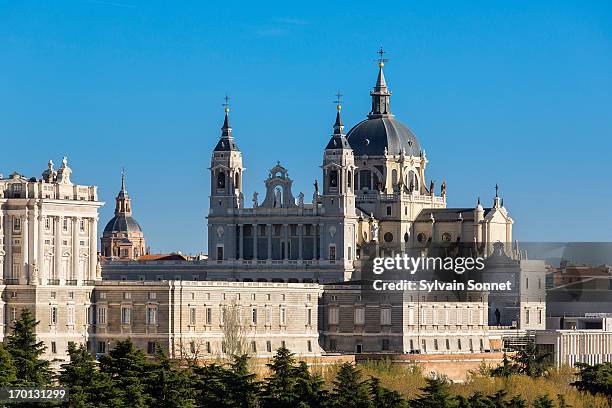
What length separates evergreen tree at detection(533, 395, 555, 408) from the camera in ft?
486

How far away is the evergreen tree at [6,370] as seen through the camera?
12762 centimetres

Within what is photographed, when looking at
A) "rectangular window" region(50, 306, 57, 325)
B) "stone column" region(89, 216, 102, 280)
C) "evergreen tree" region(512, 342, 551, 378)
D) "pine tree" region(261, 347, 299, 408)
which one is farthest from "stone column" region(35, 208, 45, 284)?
"evergreen tree" region(512, 342, 551, 378)

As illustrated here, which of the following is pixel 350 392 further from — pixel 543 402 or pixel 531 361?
pixel 531 361

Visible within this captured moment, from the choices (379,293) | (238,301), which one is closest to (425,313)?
(379,293)

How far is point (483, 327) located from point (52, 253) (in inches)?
1414

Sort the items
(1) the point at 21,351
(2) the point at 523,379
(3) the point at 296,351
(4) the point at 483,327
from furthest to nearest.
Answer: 1. (4) the point at 483,327
2. (3) the point at 296,351
3. (2) the point at 523,379
4. (1) the point at 21,351

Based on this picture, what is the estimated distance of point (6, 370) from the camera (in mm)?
129750

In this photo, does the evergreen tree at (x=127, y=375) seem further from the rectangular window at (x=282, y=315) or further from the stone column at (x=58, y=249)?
the rectangular window at (x=282, y=315)

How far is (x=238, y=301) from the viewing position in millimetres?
179875

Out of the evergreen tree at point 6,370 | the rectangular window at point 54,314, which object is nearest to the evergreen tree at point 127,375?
the evergreen tree at point 6,370

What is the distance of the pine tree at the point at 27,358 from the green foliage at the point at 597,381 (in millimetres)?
33352

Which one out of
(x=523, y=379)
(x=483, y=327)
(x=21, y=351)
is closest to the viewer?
(x=21, y=351)

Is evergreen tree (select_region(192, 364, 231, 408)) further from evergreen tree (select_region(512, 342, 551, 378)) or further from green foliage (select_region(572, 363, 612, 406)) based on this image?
evergreen tree (select_region(512, 342, 551, 378))

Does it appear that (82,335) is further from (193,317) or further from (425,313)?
(425,313)
